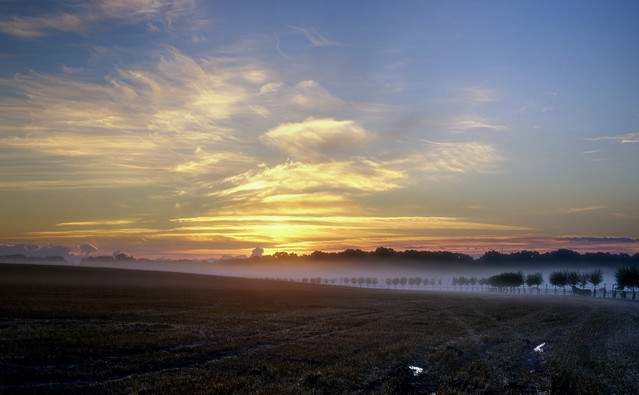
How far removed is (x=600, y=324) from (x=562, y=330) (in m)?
9.31

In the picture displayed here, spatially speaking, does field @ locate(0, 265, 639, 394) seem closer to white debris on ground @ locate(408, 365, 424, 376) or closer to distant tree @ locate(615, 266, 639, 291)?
white debris on ground @ locate(408, 365, 424, 376)

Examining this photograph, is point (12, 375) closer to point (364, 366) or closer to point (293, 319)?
point (364, 366)

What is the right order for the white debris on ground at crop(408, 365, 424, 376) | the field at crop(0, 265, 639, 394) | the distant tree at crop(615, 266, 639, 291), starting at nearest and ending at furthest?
the field at crop(0, 265, 639, 394)
the white debris on ground at crop(408, 365, 424, 376)
the distant tree at crop(615, 266, 639, 291)

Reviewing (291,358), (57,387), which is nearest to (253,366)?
(291,358)

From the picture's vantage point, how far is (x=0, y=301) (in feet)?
187

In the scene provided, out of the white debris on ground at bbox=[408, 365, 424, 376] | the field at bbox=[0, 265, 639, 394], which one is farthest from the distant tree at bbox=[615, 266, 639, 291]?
the white debris on ground at bbox=[408, 365, 424, 376]

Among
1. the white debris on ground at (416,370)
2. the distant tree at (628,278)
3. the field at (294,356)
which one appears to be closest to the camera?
the field at (294,356)

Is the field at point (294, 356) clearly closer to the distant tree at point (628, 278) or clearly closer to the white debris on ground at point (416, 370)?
the white debris on ground at point (416, 370)

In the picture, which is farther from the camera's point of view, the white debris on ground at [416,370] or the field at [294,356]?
→ the white debris on ground at [416,370]

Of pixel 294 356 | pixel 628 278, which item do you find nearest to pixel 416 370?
pixel 294 356

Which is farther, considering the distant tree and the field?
the distant tree

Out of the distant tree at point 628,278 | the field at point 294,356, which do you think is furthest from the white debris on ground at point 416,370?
the distant tree at point 628,278

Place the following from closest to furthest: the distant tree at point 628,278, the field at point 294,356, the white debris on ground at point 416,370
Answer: the field at point 294,356 → the white debris on ground at point 416,370 → the distant tree at point 628,278

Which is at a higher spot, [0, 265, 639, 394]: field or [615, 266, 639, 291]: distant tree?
[0, 265, 639, 394]: field
